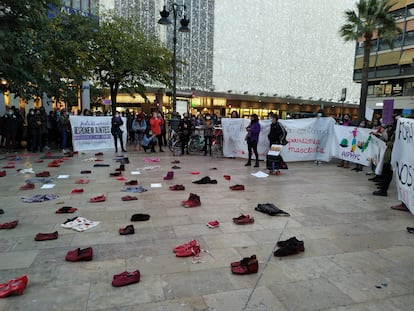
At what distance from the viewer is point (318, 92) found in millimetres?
61656

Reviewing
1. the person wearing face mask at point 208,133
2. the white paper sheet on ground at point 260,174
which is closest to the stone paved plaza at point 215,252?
the white paper sheet on ground at point 260,174

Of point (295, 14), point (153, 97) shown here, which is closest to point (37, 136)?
point (153, 97)

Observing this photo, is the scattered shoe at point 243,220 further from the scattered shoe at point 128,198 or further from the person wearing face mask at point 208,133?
the person wearing face mask at point 208,133

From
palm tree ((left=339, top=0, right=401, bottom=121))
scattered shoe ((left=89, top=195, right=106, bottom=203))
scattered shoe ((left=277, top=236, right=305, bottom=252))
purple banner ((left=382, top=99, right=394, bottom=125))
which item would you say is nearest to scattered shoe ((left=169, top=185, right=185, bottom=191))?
scattered shoe ((left=89, top=195, right=106, bottom=203))

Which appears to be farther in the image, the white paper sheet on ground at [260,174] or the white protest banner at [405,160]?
the white paper sheet on ground at [260,174]

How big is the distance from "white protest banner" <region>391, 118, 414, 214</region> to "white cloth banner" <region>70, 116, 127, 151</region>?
1288 centimetres

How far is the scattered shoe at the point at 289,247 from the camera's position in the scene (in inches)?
163

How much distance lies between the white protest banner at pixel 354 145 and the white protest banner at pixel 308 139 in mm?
352

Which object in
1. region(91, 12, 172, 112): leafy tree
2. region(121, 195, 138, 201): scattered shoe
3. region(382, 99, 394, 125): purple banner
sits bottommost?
region(121, 195, 138, 201): scattered shoe

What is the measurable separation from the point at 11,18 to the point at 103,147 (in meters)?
9.83

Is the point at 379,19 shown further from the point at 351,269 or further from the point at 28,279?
the point at 28,279

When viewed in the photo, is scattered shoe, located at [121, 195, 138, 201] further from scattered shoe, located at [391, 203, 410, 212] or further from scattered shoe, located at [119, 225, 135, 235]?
scattered shoe, located at [391, 203, 410, 212]

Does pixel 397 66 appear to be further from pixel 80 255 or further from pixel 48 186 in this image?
pixel 80 255

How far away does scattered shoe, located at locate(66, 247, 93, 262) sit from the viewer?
152 inches
